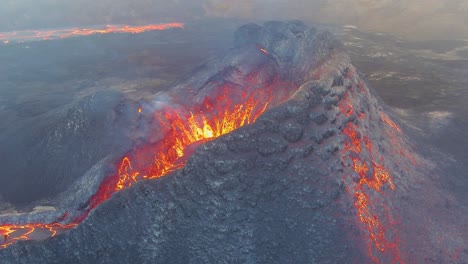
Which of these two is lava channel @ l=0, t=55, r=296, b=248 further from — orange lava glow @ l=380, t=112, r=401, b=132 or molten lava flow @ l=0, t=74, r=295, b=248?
orange lava glow @ l=380, t=112, r=401, b=132

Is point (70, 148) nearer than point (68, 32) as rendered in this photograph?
Yes

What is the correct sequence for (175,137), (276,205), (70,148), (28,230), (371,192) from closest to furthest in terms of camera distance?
(276,205) → (371,192) → (28,230) → (175,137) → (70,148)

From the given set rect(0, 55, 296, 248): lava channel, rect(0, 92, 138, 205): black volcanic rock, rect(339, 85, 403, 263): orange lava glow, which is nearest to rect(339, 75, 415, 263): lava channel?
rect(339, 85, 403, 263): orange lava glow

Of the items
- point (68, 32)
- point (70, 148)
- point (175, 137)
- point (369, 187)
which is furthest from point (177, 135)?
point (68, 32)

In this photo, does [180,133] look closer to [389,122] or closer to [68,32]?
[389,122]

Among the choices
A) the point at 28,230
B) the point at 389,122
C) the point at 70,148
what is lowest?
the point at 28,230

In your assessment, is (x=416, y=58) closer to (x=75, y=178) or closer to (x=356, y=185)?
(x=356, y=185)

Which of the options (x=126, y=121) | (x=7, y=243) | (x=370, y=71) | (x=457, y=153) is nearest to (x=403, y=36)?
(x=370, y=71)
